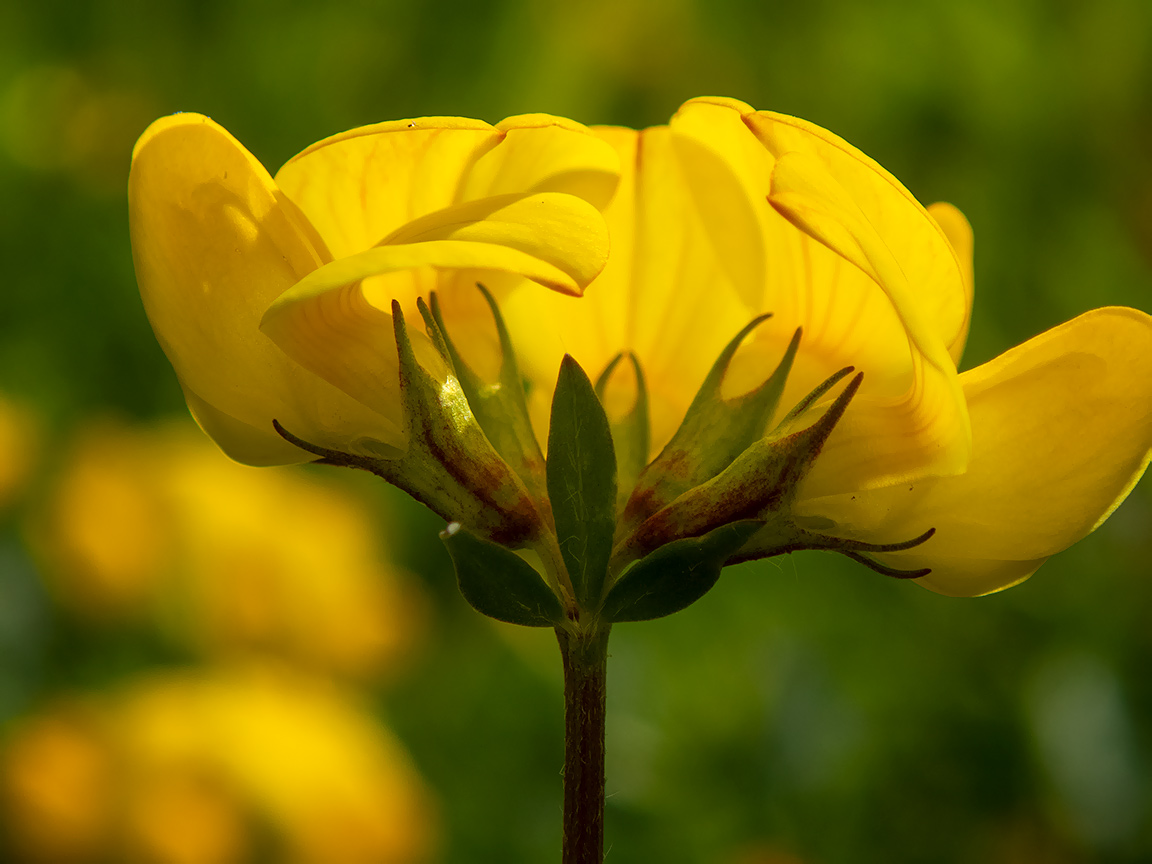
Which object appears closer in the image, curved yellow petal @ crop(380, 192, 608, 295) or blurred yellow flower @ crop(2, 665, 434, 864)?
curved yellow petal @ crop(380, 192, 608, 295)

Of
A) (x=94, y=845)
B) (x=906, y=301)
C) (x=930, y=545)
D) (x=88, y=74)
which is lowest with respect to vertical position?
(x=94, y=845)

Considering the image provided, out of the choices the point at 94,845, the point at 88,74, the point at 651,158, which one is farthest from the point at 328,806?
the point at 88,74

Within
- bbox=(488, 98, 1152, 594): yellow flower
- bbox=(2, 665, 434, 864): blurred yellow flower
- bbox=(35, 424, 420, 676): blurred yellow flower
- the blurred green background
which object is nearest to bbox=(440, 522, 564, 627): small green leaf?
bbox=(488, 98, 1152, 594): yellow flower

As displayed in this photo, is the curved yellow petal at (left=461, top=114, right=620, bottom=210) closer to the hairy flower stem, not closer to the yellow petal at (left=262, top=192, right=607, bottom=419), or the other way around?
the yellow petal at (left=262, top=192, right=607, bottom=419)

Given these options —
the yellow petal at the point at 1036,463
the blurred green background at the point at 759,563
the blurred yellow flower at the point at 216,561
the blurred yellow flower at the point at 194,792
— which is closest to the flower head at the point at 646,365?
the yellow petal at the point at 1036,463

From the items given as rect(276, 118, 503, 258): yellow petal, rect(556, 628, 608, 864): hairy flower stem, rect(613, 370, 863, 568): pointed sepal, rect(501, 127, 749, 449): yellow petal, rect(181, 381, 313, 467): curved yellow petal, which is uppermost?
rect(276, 118, 503, 258): yellow petal

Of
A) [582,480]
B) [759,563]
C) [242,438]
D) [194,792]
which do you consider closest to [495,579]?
[582,480]

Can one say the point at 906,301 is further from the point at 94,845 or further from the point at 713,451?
the point at 94,845
